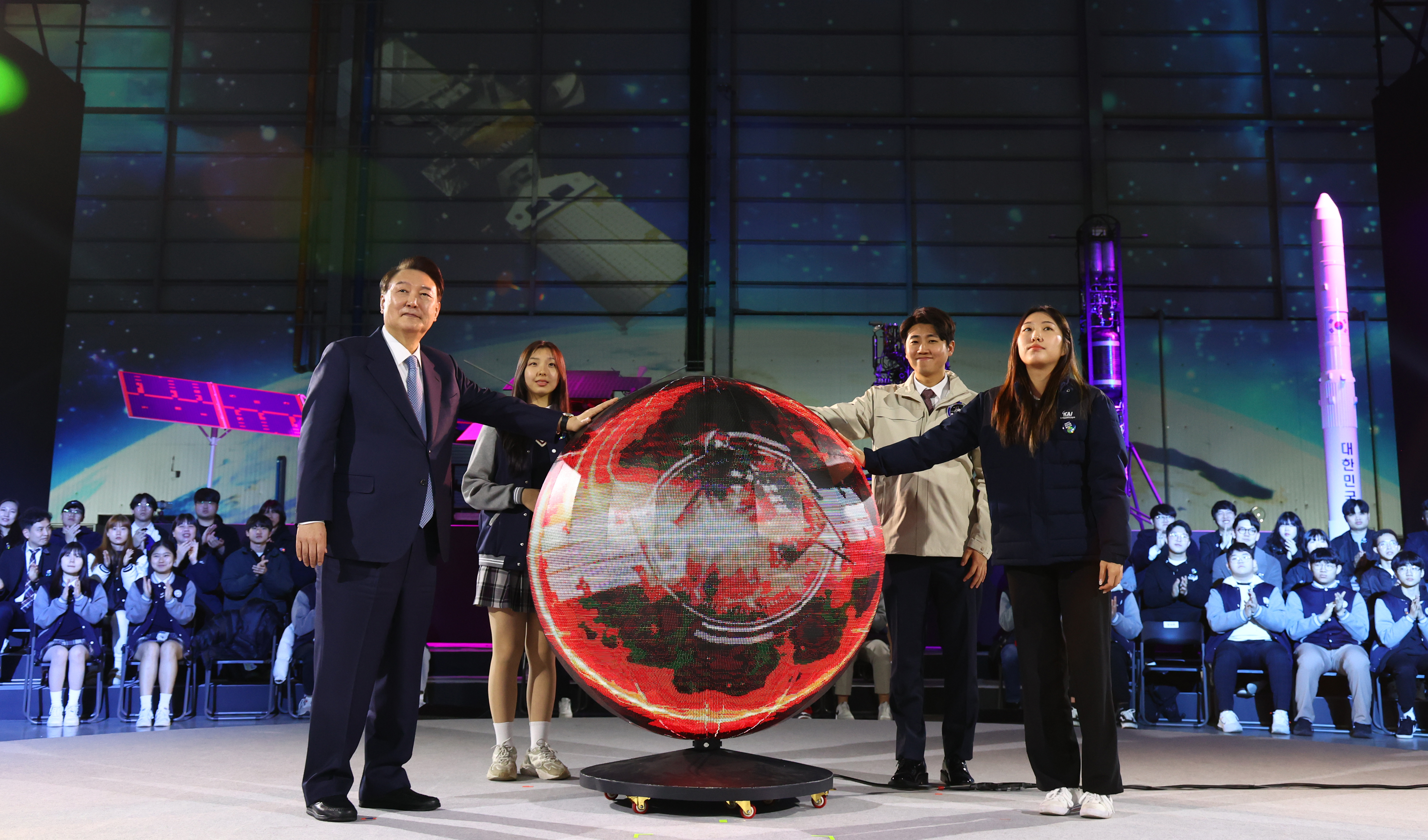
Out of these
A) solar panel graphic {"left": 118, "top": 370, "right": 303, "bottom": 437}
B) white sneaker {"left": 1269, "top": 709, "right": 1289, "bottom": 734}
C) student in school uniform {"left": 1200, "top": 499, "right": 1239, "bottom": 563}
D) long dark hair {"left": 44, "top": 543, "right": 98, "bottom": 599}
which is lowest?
white sneaker {"left": 1269, "top": 709, "right": 1289, "bottom": 734}

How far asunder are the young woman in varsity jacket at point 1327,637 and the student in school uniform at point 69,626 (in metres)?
6.70

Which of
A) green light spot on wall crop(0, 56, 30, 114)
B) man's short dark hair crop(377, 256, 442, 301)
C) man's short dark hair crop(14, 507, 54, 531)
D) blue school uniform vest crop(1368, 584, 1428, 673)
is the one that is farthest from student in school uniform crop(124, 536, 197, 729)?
green light spot on wall crop(0, 56, 30, 114)

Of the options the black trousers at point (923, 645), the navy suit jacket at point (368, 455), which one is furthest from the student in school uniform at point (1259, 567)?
the navy suit jacket at point (368, 455)

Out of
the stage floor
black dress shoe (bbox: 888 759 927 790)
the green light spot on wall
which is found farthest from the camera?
the green light spot on wall

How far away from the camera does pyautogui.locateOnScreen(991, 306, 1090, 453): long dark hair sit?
2.92 metres

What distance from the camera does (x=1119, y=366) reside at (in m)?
12.8

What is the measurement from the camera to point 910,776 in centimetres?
A: 321

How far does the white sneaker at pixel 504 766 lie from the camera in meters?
3.35

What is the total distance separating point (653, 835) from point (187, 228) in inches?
560

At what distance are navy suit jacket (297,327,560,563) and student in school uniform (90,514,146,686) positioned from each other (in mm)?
4065

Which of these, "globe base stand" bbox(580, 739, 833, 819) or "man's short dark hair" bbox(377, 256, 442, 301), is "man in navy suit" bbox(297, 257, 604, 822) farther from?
"globe base stand" bbox(580, 739, 833, 819)

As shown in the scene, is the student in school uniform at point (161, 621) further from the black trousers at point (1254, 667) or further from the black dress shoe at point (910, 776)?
the black trousers at point (1254, 667)

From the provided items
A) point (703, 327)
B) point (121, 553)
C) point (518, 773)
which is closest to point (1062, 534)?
point (518, 773)

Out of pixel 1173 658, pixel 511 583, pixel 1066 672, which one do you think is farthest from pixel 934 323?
pixel 1173 658
